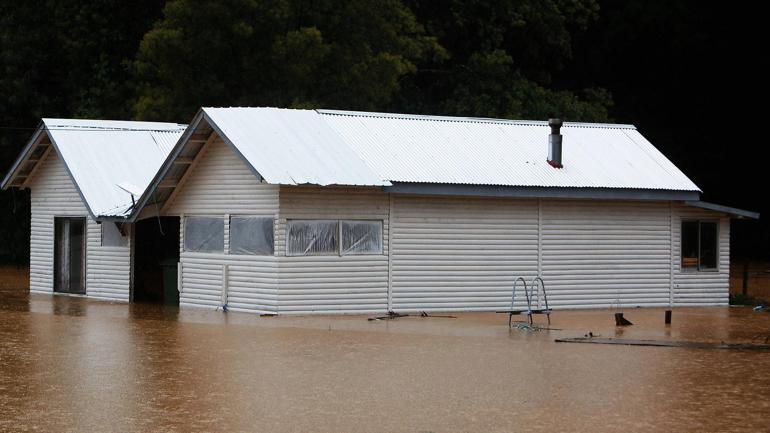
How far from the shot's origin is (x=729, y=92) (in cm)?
5562

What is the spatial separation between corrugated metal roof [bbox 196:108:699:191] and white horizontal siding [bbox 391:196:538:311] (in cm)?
72

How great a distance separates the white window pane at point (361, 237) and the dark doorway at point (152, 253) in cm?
586

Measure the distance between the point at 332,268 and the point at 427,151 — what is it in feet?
13.5

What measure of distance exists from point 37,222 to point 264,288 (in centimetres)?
1015

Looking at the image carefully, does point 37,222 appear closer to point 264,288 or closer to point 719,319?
point 264,288

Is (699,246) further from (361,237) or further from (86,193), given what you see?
(86,193)

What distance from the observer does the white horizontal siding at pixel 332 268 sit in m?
26.9

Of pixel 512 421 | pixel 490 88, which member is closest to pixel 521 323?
pixel 512 421

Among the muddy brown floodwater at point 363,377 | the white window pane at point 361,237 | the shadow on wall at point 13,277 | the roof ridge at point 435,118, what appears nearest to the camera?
the muddy brown floodwater at point 363,377

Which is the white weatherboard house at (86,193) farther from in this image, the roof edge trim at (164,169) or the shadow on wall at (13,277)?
the shadow on wall at (13,277)

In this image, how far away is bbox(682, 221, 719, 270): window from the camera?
3194 cm

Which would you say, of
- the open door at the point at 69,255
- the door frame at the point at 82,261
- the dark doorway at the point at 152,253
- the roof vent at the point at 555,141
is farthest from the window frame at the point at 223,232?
the roof vent at the point at 555,141

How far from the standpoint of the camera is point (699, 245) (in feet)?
105

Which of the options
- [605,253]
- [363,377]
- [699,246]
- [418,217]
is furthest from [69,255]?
[363,377]
